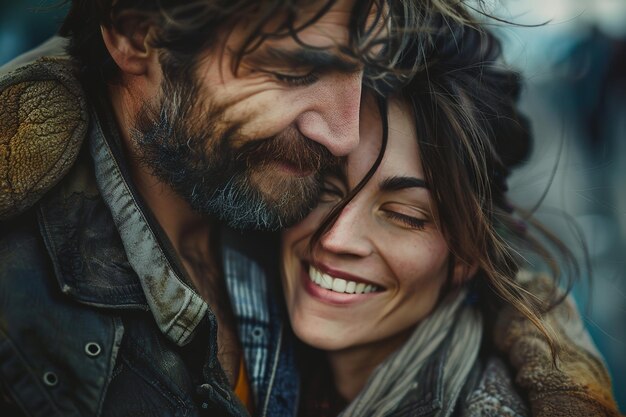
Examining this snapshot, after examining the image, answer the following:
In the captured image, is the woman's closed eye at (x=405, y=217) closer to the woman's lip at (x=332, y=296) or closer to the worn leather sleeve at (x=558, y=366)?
the woman's lip at (x=332, y=296)

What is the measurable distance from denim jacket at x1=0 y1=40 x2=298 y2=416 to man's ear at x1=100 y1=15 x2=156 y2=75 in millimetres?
156

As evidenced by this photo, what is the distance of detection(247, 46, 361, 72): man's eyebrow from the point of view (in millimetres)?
1586

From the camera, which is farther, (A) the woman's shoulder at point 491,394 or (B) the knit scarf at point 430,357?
(B) the knit scarf at point 430,357

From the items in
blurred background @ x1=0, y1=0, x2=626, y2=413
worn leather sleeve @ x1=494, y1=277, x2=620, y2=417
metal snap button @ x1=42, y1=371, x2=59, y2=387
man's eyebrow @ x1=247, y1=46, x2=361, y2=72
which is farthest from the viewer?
blurred background @ x1=0, y1=0, x2=626, y2=413

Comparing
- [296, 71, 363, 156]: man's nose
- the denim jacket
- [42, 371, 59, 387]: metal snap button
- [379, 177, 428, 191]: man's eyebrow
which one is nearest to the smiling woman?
[379, 177, 428, 191]: man's eyebrow

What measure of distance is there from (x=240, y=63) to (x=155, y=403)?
883 mm

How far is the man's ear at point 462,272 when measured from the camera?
202cm

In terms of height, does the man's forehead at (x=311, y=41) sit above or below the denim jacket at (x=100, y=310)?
above

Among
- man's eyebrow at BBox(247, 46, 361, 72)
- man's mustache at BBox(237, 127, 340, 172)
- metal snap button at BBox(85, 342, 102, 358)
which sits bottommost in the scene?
metal snap button at BBox(85, 342, 102, 358)

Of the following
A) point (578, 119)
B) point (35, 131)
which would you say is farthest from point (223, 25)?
point (578, 119)

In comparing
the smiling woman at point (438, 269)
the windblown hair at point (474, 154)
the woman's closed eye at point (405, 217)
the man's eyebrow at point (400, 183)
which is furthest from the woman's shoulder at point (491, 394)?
the man's eyebrow at point (400, 183)

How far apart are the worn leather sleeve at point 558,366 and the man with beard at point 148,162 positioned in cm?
81

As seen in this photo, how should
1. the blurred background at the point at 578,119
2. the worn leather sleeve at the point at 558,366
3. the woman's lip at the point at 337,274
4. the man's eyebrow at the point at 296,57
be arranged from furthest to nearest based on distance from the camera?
1. the blurred background at the point at 578,119
2. the woman's lip at the point at 337,274
3. the worn leather sleeve at the point at 558,366
4. the man's eyebrow at the point at 296,57

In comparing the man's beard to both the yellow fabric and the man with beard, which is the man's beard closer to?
the man with beard
